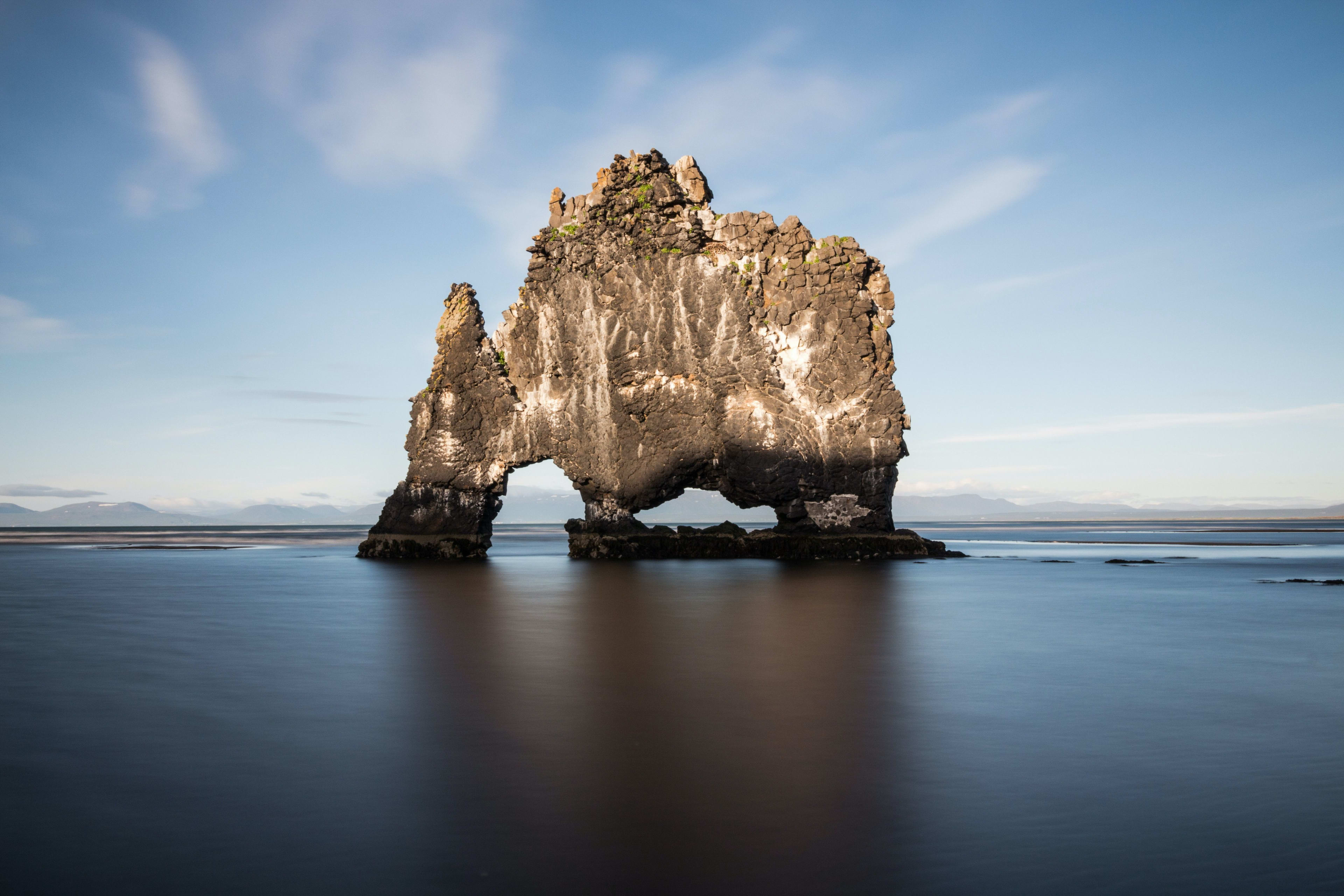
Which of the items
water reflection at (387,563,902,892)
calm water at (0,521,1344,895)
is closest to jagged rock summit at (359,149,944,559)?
calm water at (0,521,1344,895)

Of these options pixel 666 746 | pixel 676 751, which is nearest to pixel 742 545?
pixel 666 746

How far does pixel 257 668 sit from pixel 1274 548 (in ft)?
151

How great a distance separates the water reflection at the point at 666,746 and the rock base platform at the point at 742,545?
15.5 m

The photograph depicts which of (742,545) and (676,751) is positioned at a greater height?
(742,545)

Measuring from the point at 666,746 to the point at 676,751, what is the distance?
182 millimetres

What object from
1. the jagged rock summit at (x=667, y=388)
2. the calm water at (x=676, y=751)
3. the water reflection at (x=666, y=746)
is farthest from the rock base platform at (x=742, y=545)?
Answer: the water reflection at (x=666, y=746)

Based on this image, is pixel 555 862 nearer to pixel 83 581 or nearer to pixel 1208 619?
pixel 1208 619

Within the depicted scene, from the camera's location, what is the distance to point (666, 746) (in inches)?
256

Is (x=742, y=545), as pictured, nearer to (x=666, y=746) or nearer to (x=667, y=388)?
(x=667, y=388)

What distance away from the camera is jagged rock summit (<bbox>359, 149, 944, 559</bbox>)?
30.5 metres

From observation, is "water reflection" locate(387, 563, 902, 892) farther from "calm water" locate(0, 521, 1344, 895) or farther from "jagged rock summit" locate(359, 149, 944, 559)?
"jagged rock summit" locate(359, 149, 944, 559)

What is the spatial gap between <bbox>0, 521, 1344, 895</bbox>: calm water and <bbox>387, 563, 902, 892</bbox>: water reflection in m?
0.03

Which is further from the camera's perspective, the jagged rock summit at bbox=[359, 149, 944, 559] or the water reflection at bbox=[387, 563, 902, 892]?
the jagged rock summit at bbox=[359, 149, 944, 559]

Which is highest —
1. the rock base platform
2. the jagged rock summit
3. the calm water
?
the jagged rock summit
